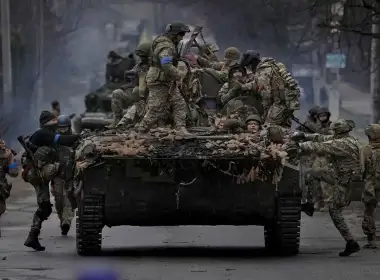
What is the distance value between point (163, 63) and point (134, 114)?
1.37 metres

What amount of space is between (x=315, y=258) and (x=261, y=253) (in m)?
0.86

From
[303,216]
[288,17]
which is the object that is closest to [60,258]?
[303,216]

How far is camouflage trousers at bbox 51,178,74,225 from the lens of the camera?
18.7 m

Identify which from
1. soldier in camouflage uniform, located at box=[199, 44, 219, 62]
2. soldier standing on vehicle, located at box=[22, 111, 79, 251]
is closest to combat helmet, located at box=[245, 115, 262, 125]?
soldier standing on vehicle, located at box=[22, 111, 79, 251]

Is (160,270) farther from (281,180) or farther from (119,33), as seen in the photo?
A: (119,33)

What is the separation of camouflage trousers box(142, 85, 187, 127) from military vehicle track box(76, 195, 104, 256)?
1.50 m

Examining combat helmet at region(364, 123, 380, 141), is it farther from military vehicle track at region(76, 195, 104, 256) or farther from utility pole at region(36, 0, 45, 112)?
utility pole at region(36, 0, 45, 112)

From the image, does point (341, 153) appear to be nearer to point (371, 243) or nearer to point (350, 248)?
point (350, 248)

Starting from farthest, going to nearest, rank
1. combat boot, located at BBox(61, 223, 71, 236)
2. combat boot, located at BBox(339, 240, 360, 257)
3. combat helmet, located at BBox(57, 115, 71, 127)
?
combat boot, located at BBox(61, 223, 71, 236), combat helmet, located at BBox(57, 115, 71, 127), combat boot, located at BBox(339, 240, 360, 257)

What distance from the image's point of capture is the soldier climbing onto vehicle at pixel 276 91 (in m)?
17.2

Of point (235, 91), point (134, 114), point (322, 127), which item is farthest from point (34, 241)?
point (322, 127)

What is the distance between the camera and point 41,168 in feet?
56.9

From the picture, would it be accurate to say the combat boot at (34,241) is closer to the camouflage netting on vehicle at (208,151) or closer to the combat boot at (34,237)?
the combat boot at (34,237)

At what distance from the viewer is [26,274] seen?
1380 cm
